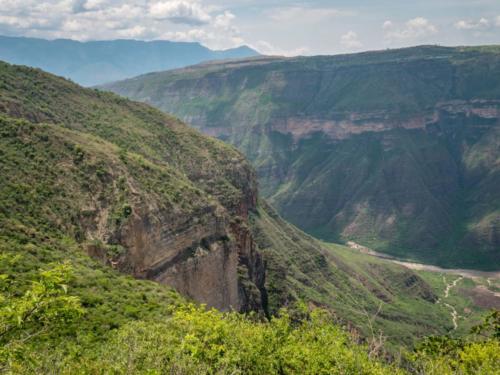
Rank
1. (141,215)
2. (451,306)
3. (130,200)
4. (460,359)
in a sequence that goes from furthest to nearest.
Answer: (451,306), (130,200), (141,215), (460,359)

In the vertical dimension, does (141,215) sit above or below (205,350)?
above

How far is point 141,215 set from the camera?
58875mm

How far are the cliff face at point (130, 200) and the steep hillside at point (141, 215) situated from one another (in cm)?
17

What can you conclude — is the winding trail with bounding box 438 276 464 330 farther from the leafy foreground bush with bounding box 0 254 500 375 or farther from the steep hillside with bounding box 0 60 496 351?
the leafy foreground bush with bounding box 0 254 500 375

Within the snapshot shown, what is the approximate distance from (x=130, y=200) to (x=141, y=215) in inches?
91.6

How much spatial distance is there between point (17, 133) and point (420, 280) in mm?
120875

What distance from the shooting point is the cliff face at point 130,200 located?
55.6 metres

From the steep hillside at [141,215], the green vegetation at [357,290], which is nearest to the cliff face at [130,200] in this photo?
the steep hillside at [141,215]

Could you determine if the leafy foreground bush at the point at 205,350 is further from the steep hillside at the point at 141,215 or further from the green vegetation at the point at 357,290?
the green vegetation at the point at 357,290

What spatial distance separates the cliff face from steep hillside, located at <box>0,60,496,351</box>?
175 millimetres

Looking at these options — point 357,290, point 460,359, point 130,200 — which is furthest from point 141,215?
point 357,290

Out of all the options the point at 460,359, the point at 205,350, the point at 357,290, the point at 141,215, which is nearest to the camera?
the point at 205,350

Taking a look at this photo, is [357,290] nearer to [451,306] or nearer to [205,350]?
[451,306]

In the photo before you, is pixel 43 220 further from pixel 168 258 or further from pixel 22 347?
pixel 22 347
